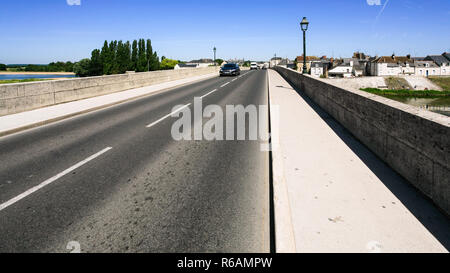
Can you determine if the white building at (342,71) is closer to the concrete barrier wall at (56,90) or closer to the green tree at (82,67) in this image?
the green tree at (82,67)

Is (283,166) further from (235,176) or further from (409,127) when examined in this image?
(409,127)

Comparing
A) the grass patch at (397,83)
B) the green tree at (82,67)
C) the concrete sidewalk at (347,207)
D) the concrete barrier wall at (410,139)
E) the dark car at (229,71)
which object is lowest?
the concrete sidewalk at (347,207)

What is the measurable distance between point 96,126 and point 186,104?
5178 mm

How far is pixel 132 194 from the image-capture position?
14.4ft

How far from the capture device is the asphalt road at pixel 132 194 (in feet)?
10.6

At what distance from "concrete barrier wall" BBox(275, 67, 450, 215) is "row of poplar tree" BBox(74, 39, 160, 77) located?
102 metres

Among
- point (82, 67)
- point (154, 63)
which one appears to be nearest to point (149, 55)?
point (154, 63)

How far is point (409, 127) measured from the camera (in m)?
4.40

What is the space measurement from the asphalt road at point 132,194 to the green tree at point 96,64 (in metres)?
108

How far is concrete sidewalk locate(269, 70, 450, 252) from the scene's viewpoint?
3006mm

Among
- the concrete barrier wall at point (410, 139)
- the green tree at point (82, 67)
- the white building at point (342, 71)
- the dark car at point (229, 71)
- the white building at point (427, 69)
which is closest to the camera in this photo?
the concrete barrier wall at point (410, 139)

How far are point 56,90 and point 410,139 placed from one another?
559 inches

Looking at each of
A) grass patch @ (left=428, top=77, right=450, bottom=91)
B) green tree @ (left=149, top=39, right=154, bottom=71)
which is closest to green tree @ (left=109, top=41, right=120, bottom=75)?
green tree @ (left=149, top=39, right=154, bottom=71)

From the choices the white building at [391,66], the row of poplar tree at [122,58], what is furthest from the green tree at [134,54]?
the white building at [391,66]
